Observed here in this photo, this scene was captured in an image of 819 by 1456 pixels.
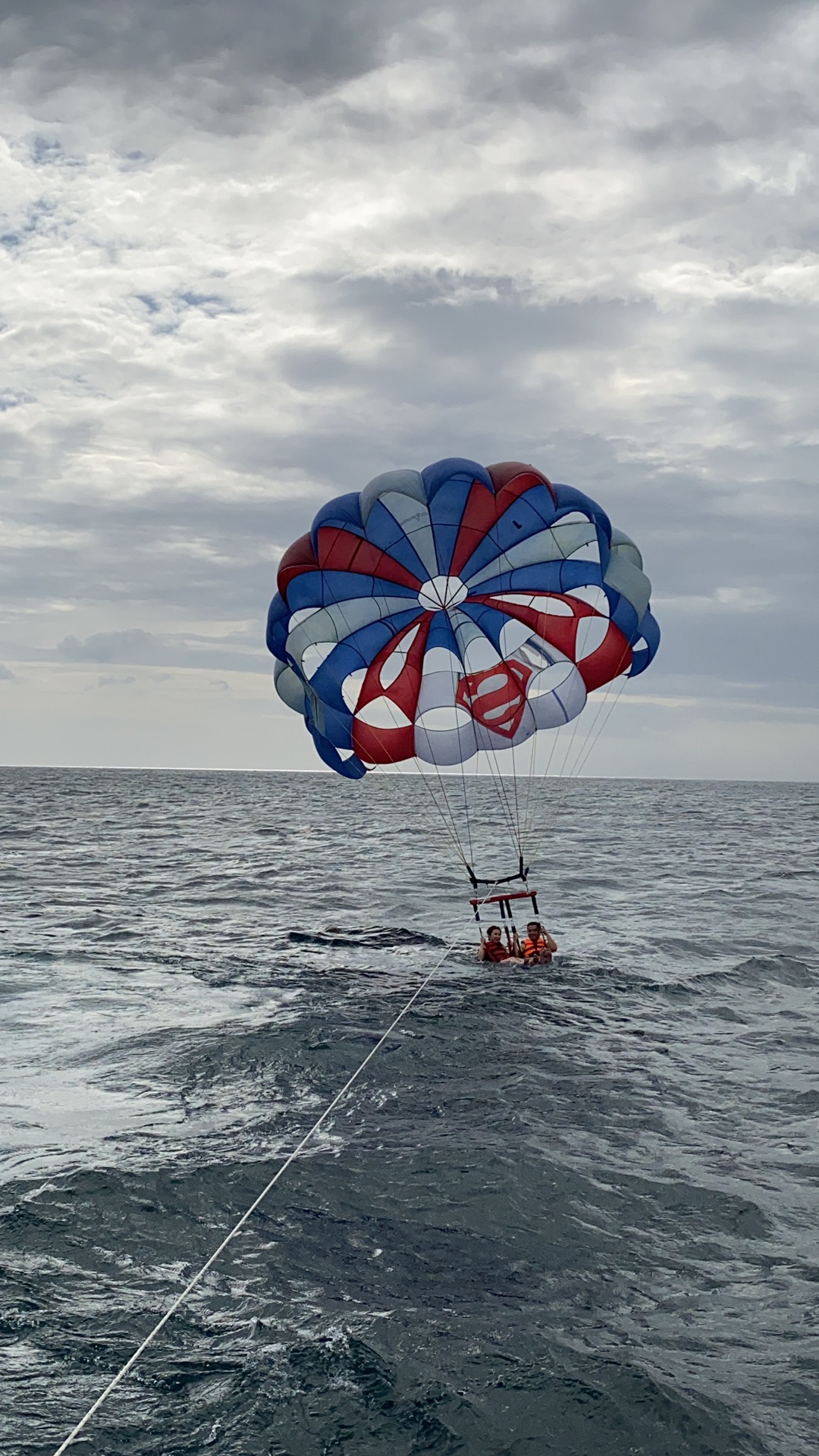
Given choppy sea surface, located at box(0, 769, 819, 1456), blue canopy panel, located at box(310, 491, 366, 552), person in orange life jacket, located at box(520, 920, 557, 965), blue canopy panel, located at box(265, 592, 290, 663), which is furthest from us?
person in orange life jacket, located at box(520, 920, 557, 965)

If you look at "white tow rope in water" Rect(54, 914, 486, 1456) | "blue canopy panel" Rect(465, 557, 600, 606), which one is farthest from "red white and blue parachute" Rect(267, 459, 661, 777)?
"white tow rope in water" Rect(54, 914, 486, 1456)

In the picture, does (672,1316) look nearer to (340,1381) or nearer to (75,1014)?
(340,1381)

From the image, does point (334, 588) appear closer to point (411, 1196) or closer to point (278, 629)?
point (278, 629)

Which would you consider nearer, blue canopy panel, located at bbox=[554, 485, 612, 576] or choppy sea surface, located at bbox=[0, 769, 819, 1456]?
choppy sea surface, located at bbox=[0, 769, 819, 1456]

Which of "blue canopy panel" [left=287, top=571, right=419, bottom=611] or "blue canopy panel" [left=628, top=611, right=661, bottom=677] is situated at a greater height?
"blue canopy panel" [left=287, top=571, right=419, bottom=611]

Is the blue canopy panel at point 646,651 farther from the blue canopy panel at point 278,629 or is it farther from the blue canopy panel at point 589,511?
the blue canopy panel at point 278,629

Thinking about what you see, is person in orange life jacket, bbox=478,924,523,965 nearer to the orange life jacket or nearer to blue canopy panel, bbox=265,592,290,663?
the orange life jacket

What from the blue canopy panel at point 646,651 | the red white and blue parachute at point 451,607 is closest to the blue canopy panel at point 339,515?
the red white and blue parachute at point 451,607
